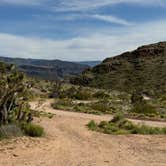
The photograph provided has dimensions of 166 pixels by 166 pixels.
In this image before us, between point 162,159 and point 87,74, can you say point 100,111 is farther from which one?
point 87,74

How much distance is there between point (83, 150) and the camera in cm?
1738

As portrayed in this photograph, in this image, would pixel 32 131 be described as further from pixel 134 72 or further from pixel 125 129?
pixel 134 72

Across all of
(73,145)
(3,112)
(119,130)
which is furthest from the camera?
(119,130)

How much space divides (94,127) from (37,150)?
27.6 feet

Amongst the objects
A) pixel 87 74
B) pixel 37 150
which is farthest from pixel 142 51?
pixel 37 150

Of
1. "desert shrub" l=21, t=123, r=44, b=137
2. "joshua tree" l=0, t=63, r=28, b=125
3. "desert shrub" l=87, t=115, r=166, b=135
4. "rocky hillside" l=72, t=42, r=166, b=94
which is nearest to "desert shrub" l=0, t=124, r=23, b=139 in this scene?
"desert shrub" l=21, t=123, r=44, b=137

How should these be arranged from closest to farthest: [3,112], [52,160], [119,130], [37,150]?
[52,160] < [37,150] < [3,112] < [119,130]

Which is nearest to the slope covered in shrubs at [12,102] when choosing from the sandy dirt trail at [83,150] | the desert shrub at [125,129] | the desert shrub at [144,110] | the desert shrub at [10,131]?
the desert shrub at [10,131]

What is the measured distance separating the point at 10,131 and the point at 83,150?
337 cm

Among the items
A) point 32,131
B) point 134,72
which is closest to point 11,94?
point 32,131

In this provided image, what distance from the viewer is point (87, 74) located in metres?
116

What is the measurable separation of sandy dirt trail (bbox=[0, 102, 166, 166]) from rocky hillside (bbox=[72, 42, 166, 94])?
6167cm

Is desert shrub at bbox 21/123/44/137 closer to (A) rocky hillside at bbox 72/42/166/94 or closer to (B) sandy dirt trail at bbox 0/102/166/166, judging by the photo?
(B) sandy dirt trail at bbox 0/102/166/166

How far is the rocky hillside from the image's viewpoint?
92.9 m
